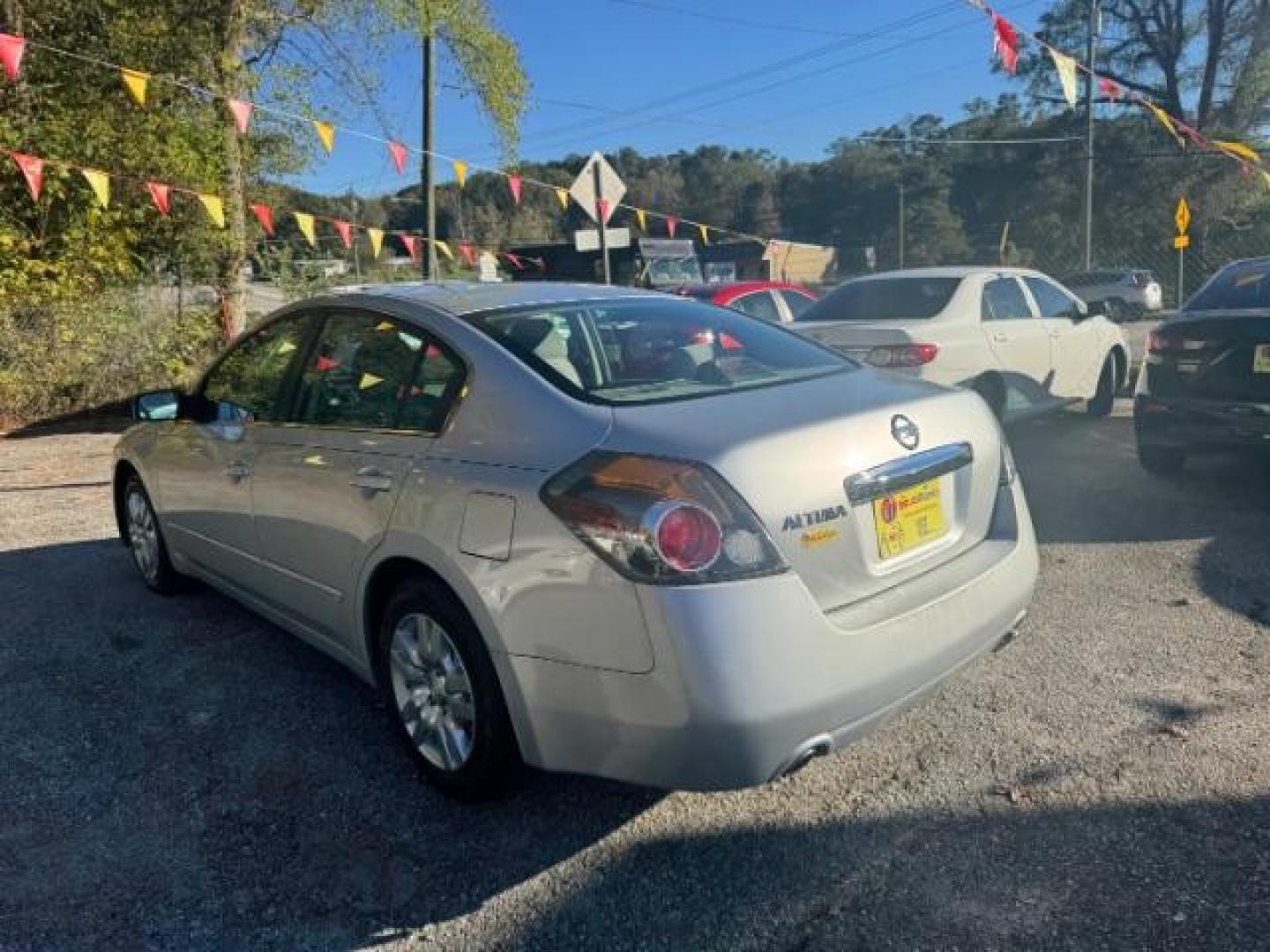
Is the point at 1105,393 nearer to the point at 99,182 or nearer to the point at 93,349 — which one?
the point at 99,182

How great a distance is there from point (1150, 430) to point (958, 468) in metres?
3.98

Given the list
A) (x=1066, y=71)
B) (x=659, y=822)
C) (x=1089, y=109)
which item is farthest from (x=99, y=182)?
(x=1089, y=109)

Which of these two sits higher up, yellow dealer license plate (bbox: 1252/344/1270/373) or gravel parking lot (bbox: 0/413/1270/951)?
yellow dealer license plate (bbox: 1252/344/1270/373)

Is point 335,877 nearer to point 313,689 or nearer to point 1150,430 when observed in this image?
point 313,689

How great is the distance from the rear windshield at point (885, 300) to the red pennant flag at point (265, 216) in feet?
25.5

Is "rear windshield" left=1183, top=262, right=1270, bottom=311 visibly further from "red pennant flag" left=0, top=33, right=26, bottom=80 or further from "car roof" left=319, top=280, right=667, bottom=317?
"red pennant flag" left=0, top=33, right=26, bottom=80

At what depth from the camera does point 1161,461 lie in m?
6.47

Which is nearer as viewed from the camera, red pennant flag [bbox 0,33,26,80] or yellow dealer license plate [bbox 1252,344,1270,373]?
yellow dealer license plate [bbox 1252,344,1270,373]

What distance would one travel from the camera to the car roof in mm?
3262

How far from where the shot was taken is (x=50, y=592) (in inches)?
200

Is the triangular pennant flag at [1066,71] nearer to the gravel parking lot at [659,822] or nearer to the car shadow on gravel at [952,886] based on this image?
the gravel parking lot at [659,822]

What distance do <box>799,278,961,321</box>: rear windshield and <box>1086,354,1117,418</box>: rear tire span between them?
249cm

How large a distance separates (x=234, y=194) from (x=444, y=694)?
38.0ft

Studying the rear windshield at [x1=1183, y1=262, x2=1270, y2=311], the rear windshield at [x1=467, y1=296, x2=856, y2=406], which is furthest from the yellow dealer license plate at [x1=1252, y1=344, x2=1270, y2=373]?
the rear windshield at [x1=467, y1=296, x2=856, y2=406]
